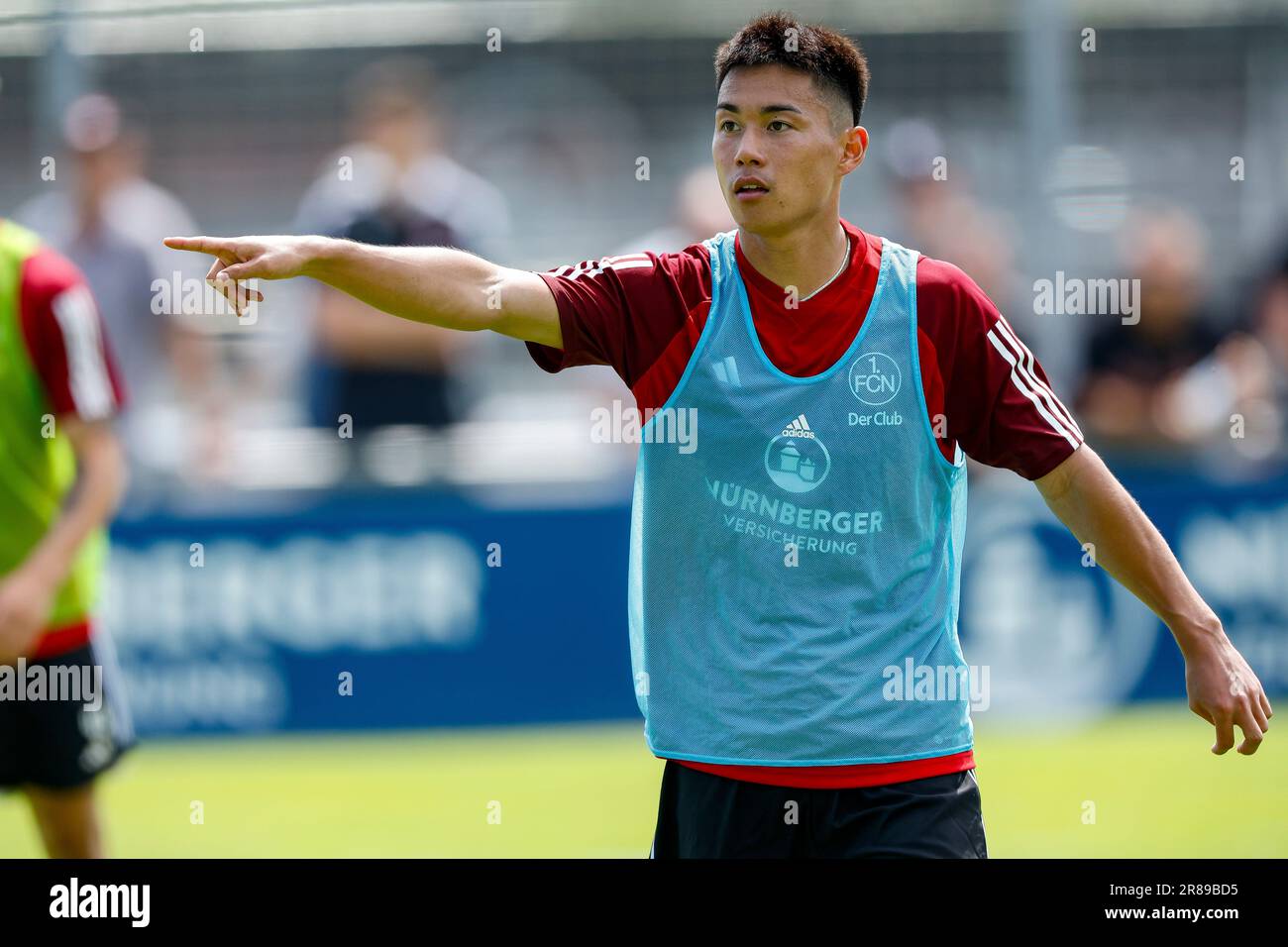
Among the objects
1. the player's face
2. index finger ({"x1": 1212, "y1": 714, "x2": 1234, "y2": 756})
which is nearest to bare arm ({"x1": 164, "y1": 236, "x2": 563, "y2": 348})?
the player's face

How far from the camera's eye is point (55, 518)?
582 cm

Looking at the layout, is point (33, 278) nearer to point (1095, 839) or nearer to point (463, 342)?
point (463, 342)

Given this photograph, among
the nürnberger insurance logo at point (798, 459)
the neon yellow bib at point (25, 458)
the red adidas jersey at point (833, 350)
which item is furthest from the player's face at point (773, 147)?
the neon yellow bib at point (25, 458)

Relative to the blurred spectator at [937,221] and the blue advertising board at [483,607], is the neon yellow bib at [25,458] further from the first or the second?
the blurred spectator at [937,221]

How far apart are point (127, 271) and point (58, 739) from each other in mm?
4411

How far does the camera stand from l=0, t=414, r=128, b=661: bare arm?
17.7 feet

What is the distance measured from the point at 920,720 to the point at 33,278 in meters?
3.22

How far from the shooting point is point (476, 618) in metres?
8.91

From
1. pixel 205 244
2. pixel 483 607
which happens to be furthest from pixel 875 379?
pixel 483 607

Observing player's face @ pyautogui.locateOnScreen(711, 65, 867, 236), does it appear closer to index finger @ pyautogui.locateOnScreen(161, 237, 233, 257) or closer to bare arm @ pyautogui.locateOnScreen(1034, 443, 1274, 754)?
bare arm @ pyautogui.locateOnScreen(1034, 443, 1274, 754)

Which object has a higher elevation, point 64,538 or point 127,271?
point 127,271

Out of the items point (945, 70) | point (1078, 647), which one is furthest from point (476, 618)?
point (945, 70)

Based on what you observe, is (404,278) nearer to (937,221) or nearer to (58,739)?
(58,739)

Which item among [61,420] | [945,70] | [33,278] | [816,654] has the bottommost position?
[816,654]
